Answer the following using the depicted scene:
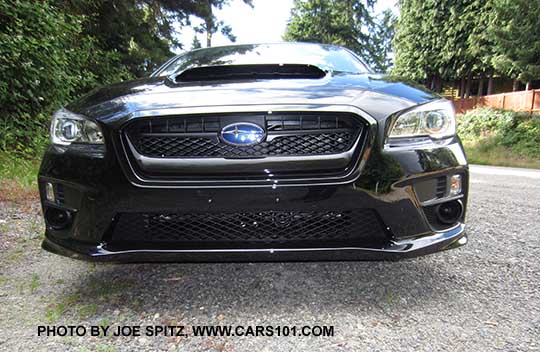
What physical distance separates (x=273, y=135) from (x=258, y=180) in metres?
0.19

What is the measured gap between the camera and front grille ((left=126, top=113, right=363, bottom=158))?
1474mm

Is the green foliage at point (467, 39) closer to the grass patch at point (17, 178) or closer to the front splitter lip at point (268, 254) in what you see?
the front splitter lip at point (268, 254)

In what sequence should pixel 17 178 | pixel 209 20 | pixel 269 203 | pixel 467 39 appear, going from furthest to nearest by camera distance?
pixel 467 39, pixel 209 20, pixel 17 178, pixel 269 203

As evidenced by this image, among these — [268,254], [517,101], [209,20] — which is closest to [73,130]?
[268,254]

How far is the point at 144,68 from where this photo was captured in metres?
9.15

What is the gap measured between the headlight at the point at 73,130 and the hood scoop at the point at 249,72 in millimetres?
555

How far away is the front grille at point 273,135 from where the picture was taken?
1.47 meters

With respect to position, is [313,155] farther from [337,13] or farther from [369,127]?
[337,13]

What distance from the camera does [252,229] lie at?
151 cm

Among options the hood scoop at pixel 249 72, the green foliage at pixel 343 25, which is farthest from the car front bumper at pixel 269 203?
the green foliage at pixel 343 25

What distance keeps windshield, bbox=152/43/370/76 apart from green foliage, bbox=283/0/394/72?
29.5m

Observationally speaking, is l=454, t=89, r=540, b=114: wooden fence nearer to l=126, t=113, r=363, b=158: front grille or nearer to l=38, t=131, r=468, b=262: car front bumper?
l=38, t=131, r=468, b=262: car front bumper

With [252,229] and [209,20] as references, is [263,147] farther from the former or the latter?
[209,20]

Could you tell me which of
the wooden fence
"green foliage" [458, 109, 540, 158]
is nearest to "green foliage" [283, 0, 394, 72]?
the wooden fence
